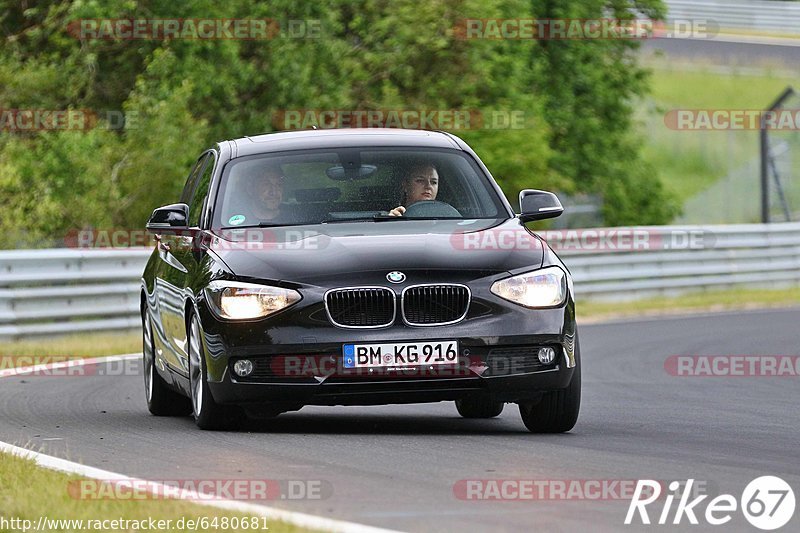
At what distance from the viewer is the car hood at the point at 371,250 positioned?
9.14 m

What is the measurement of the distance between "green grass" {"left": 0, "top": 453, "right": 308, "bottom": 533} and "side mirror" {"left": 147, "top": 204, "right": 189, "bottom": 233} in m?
3.02

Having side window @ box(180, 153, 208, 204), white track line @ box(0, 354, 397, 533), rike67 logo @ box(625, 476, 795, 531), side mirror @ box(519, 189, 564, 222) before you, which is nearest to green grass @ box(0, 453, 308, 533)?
white track line @ box(0, 354, 397, 533)

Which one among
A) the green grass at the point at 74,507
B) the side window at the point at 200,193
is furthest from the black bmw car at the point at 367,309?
the green grass at the point at 74,507

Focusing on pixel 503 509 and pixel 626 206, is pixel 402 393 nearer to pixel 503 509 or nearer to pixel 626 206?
pixel 503 509

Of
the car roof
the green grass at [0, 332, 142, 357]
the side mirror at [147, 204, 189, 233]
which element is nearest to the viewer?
the side mirror at [147, 204, 189, 233]

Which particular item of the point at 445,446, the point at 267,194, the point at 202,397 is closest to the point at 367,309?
the point at 445,446

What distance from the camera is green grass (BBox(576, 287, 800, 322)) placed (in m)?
23.9

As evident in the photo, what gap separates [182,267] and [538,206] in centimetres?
206

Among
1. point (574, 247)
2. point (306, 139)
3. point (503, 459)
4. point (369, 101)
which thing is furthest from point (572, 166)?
point (503, 459)

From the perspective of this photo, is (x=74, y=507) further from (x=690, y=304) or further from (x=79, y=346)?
(x=690, y=304)

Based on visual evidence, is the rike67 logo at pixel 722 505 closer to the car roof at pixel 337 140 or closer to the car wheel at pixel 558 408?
the car wheel at pixel 558 408

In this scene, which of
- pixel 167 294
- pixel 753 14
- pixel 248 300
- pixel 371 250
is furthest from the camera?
pixel 753 14

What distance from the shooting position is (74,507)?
6.88 meters

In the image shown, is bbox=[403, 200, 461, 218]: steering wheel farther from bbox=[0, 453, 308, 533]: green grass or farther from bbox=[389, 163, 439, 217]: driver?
bbox=[0, 453, 308, 533]: green grass
